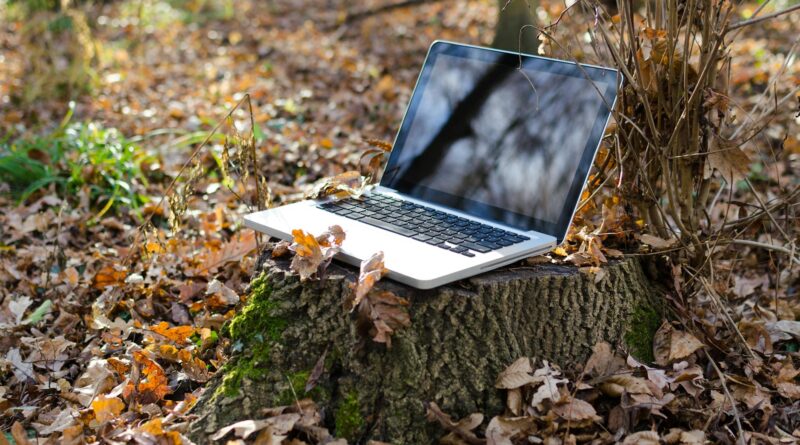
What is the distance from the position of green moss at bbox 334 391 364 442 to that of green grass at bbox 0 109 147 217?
239 cm

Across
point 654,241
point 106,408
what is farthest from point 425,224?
point 106,408

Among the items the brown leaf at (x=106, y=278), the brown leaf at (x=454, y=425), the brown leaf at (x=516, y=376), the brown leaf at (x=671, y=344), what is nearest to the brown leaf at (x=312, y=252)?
the brown leaf at (x=454, y=425)

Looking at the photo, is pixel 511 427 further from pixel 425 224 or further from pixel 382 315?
pixel 425 224

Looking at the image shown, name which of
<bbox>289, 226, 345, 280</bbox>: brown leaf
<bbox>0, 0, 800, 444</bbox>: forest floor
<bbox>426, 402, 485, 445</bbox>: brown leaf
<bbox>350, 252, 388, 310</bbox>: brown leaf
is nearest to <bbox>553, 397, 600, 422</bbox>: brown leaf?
<bbox>0, 0, 800, 444</bbox>: forest floor

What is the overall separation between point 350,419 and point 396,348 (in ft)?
0.88

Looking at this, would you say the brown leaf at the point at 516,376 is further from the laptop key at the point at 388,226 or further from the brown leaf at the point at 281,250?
the brown leaf at the point at 281,250

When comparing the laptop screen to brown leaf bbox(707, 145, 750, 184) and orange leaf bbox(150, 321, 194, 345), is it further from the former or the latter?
orange leaf bbox(150, 321, 194, 345)

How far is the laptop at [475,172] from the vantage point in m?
2.38

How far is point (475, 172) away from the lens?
8.96ft

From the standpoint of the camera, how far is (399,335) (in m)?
2.27

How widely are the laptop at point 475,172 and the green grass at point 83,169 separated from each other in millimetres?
2018

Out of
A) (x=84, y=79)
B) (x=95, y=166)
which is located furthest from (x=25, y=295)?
(x=84, y=79)

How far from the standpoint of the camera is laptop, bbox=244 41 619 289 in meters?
2.38

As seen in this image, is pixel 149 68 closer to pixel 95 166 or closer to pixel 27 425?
pixel 95 166
